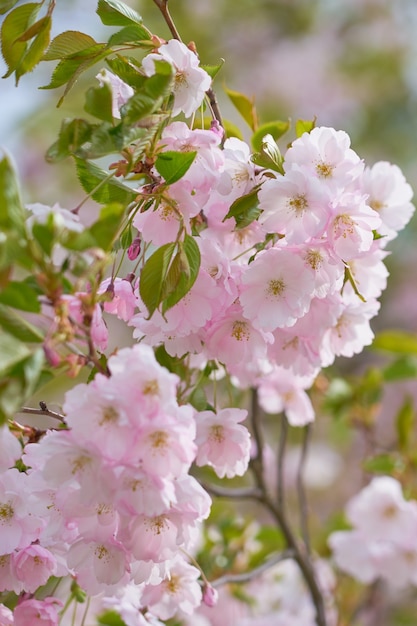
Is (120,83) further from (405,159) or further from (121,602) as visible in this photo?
(405,159)

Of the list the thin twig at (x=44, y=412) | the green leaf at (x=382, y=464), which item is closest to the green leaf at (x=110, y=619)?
the thin twig at (x=44, y=412)

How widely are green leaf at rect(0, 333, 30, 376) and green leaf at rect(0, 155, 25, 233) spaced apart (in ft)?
0.21

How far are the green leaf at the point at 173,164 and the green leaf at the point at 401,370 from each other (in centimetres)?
78

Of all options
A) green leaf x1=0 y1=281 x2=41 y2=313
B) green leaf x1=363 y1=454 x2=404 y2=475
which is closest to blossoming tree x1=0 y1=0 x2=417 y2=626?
green leaf x1=0 y1=281 x2=41 y2=313

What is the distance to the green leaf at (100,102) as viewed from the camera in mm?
572

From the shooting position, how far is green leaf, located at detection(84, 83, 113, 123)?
1.88 ft

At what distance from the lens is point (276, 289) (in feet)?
2.12

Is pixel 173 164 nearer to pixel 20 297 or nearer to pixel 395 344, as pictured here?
pixel 20 297

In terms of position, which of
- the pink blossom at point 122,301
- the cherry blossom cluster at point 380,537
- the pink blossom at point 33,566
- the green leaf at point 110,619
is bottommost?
the cherry blossom cluster at point 380,537

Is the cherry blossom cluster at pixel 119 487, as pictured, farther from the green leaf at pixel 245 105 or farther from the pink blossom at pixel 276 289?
the green leaf at pixel 245 105

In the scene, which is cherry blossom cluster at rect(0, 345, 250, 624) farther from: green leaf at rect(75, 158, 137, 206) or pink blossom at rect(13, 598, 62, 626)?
green leaf at rect(75, 158, 137, 206)

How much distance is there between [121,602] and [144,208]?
0.37 meters

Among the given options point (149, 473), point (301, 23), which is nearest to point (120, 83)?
point (149, 473)

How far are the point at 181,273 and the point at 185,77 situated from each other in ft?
0.53
